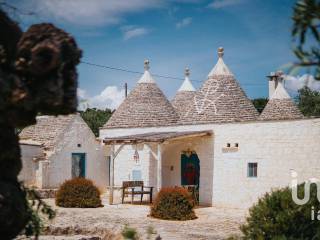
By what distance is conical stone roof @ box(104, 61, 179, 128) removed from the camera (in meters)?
23.9

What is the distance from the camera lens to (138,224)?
14.2m

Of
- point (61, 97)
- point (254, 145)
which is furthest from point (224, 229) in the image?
point (61, 97)

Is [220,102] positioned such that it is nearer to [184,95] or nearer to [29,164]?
[184,95]

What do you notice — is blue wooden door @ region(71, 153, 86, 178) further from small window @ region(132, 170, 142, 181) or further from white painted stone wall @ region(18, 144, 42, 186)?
small window @ region(132, 170, 142, 181)

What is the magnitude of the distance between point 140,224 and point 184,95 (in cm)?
1444

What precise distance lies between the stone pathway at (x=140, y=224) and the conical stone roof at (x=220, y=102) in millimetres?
4529

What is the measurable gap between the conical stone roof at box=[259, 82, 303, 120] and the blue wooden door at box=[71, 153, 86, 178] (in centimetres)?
905

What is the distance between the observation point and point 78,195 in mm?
19000

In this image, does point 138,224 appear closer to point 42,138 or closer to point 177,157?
point 177,157

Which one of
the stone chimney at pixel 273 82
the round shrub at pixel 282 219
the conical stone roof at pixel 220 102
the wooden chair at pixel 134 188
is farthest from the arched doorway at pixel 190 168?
the round shrub at pixel 282 219

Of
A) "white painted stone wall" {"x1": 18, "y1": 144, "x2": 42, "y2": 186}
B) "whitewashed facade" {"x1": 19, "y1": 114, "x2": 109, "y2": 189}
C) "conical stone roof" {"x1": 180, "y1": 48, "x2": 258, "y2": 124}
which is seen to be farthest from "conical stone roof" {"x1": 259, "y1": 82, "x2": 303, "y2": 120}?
"white painted stone wall" {"x1": 18, "y1": 144, "x2": 42, "y2": 186}

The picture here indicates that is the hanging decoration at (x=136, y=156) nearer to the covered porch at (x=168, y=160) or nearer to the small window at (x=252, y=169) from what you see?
the covered porch at (x=168, y=160)

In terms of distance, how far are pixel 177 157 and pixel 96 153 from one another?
234 inches

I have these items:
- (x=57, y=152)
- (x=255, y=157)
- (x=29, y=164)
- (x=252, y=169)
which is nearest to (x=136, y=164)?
(x=57, y=152)
